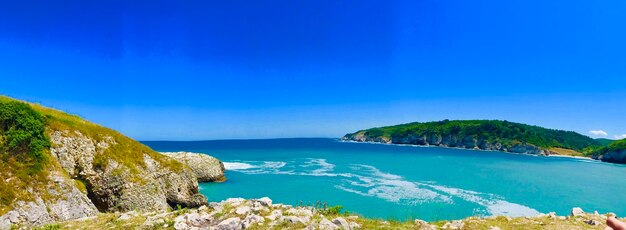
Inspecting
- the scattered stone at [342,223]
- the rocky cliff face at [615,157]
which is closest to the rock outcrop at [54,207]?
the scattered stone at [342,223]

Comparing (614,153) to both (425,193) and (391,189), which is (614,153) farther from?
(391,189)

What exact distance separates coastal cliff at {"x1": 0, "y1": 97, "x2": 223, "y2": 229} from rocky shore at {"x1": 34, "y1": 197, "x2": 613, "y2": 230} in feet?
26.0

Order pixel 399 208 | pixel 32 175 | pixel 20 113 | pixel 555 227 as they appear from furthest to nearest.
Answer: pixel 399 208, pixel 20 113, pixel 32 175, pixel 555 227

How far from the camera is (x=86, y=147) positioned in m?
29.2

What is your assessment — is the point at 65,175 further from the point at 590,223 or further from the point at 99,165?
the point at 590,223

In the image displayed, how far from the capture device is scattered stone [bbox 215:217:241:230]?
43.5 ft

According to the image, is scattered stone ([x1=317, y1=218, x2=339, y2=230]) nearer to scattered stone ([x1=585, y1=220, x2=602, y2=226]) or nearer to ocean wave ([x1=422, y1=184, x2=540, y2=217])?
scattered stone ([x1=585, y1=220, x2=602, y2=226])

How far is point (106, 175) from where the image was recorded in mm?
28453

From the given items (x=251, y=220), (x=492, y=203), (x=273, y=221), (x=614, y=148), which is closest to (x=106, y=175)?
(x=251, y=220)

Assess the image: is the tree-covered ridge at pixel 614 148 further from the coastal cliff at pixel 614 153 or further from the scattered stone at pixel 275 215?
the scattered stone at pixel 275 215

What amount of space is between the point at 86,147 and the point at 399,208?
3088cm

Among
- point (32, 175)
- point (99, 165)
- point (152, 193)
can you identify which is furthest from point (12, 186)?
point (152, 193)

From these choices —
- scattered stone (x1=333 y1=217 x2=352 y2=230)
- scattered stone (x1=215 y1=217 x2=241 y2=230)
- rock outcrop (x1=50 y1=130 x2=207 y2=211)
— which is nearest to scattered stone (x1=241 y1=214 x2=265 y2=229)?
scattered stone (x1=215 y1=217 x2=241 y2=230)

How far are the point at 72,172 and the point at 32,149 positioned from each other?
3590 mm
